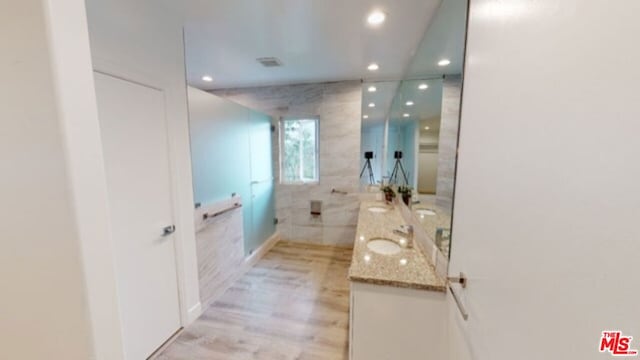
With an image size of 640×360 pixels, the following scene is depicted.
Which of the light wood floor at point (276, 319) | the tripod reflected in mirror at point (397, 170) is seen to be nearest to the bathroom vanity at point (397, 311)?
the light wood floor at point (276, 319)

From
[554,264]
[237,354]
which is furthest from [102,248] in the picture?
[237,354]

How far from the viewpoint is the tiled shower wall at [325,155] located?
3.71 m

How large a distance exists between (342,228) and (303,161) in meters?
1.27

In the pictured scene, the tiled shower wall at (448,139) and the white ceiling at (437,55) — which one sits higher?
the white ceiling at (437,55)

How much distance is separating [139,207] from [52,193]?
3.20 ft

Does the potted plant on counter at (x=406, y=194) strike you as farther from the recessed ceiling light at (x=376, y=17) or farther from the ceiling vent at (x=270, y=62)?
the ceiling vent at (x=270, y=62)

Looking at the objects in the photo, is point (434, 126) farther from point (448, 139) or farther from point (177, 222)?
point (177, 222)

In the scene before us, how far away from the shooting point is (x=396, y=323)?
138 cm

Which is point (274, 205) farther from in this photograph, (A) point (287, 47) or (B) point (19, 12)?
(B) point (19, 12)

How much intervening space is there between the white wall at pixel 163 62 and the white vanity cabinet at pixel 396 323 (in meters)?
1.47

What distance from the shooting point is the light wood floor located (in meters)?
1.85

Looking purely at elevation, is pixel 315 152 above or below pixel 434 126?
below

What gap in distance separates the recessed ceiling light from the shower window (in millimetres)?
1993

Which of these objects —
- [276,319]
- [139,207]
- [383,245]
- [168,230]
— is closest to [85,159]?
[139,207]
